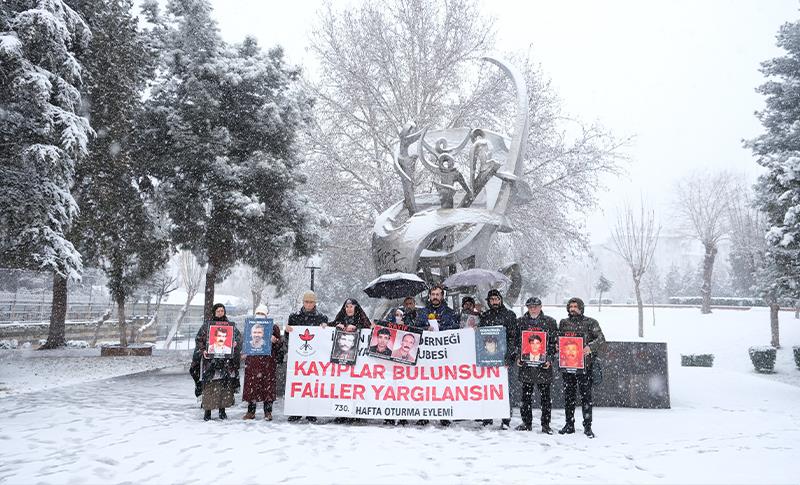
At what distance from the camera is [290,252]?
17.7 metres

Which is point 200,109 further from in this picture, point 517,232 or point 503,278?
point 517,232

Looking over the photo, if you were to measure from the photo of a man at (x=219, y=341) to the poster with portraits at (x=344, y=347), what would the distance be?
1.38 m

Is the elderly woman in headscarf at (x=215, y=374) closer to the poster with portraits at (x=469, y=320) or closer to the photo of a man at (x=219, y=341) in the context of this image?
the photo of a man at (x=219, y=341)

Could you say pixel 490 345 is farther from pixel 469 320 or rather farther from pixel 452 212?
pixel 452 212

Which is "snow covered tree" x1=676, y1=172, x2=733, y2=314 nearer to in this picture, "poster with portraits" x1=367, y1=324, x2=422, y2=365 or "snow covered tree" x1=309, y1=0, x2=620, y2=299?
"snow covered tree" x1=309, y1=0, x2=620, y2=299

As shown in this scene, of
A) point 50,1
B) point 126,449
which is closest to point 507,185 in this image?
point 126,449

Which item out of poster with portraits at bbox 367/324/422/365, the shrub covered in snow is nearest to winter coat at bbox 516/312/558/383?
poster with portraits at bbox 367/324/422/365

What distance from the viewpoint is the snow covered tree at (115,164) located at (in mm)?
14906

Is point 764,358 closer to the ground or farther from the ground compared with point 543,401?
closer to the ground

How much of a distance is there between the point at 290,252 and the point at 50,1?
→ 918 cm

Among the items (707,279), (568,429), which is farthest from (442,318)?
(707,279)

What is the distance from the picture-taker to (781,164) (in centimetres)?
1274

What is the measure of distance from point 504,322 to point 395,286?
310 cm

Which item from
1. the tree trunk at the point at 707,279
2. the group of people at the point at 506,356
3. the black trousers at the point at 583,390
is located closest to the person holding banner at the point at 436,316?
the group of people at the point at 506,356
